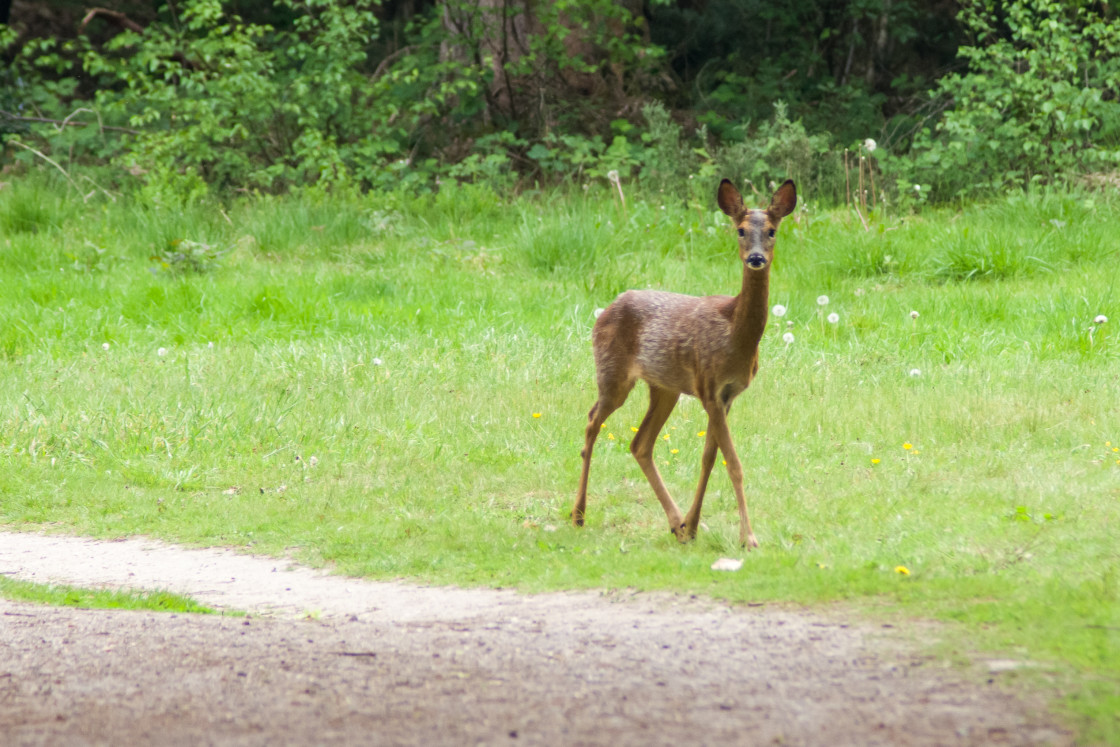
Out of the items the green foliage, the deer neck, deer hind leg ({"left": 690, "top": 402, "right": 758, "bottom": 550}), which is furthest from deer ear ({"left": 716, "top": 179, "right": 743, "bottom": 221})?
the green foliage

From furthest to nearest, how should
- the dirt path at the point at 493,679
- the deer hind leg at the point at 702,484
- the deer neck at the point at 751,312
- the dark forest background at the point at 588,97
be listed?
the dark forest background at the point at 588,97
the deer hind leg at the point at 702,484
the deer neck at the point at 751,312
the dirt path at the point at 493,679

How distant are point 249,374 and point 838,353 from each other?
4597mm

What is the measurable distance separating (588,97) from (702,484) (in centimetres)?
1381

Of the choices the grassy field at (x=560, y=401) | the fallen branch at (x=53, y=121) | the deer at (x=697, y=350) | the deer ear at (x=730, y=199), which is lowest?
the grassy field at (x=560, y=401)

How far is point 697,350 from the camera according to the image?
202 inches

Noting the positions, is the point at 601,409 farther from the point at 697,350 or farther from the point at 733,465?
the point at 733,465

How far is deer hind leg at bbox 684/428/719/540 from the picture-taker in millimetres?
5152

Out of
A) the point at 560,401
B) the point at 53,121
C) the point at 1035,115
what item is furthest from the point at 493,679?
the point at 53,121

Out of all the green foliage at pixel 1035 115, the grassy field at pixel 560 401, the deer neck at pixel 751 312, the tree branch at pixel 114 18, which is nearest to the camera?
the grassy field at pixel 560 401

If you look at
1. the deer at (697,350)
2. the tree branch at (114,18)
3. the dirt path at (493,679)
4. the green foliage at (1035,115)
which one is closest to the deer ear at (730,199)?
the deer at (697,350)

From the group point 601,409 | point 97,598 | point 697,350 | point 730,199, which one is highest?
point 730,199

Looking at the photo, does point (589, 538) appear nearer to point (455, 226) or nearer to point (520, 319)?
point (520, 319)

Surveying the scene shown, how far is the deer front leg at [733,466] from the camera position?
4.93 m

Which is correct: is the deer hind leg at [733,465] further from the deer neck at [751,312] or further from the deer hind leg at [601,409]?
the deer hind leg at [601,409]
